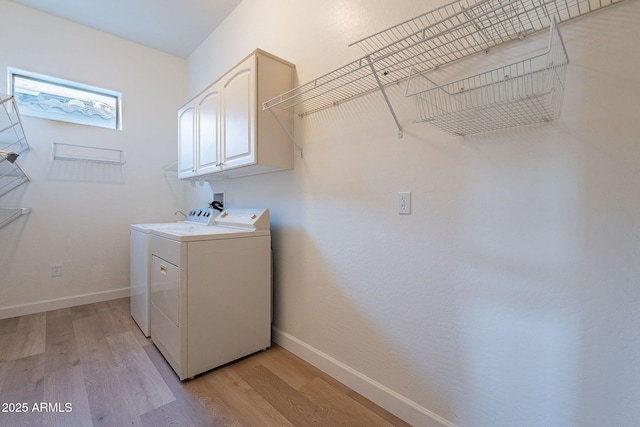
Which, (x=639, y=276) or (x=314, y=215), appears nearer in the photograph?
(x=639, y=276)

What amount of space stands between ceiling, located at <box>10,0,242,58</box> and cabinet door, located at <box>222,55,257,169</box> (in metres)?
1.13

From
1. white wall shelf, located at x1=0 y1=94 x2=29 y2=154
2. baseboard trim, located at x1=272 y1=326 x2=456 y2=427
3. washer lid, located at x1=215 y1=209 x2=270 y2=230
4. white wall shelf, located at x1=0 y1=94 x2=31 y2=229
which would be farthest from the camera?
white wall shelf, located at x1=0 y1=94 x2=31 y2=229

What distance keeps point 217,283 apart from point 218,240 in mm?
277

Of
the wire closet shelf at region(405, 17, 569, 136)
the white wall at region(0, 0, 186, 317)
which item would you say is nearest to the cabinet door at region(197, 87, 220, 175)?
the white wall at region(0, 0, 186, 317)

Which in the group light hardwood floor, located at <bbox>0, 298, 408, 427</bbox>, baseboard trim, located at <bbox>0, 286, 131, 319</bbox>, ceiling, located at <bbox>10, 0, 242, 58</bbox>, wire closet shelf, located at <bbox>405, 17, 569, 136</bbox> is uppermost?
ceiling, located at <bbox>10, 0, 242, 58</bbox>

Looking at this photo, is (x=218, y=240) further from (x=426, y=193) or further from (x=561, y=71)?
(x=561, y=71)

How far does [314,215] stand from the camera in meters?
1.91

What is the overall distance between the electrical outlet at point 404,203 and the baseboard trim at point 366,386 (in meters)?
0.93

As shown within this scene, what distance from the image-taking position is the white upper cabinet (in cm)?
188

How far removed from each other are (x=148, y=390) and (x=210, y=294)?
0.60 metres

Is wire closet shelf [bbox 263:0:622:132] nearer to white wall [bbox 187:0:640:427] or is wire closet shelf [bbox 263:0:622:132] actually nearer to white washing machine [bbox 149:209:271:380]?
white wall [bbox 187:0:640:427]

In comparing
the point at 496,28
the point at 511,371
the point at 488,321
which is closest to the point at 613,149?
the point at 496,28

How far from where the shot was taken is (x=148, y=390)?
1.62 metres

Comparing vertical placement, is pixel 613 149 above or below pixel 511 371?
above
